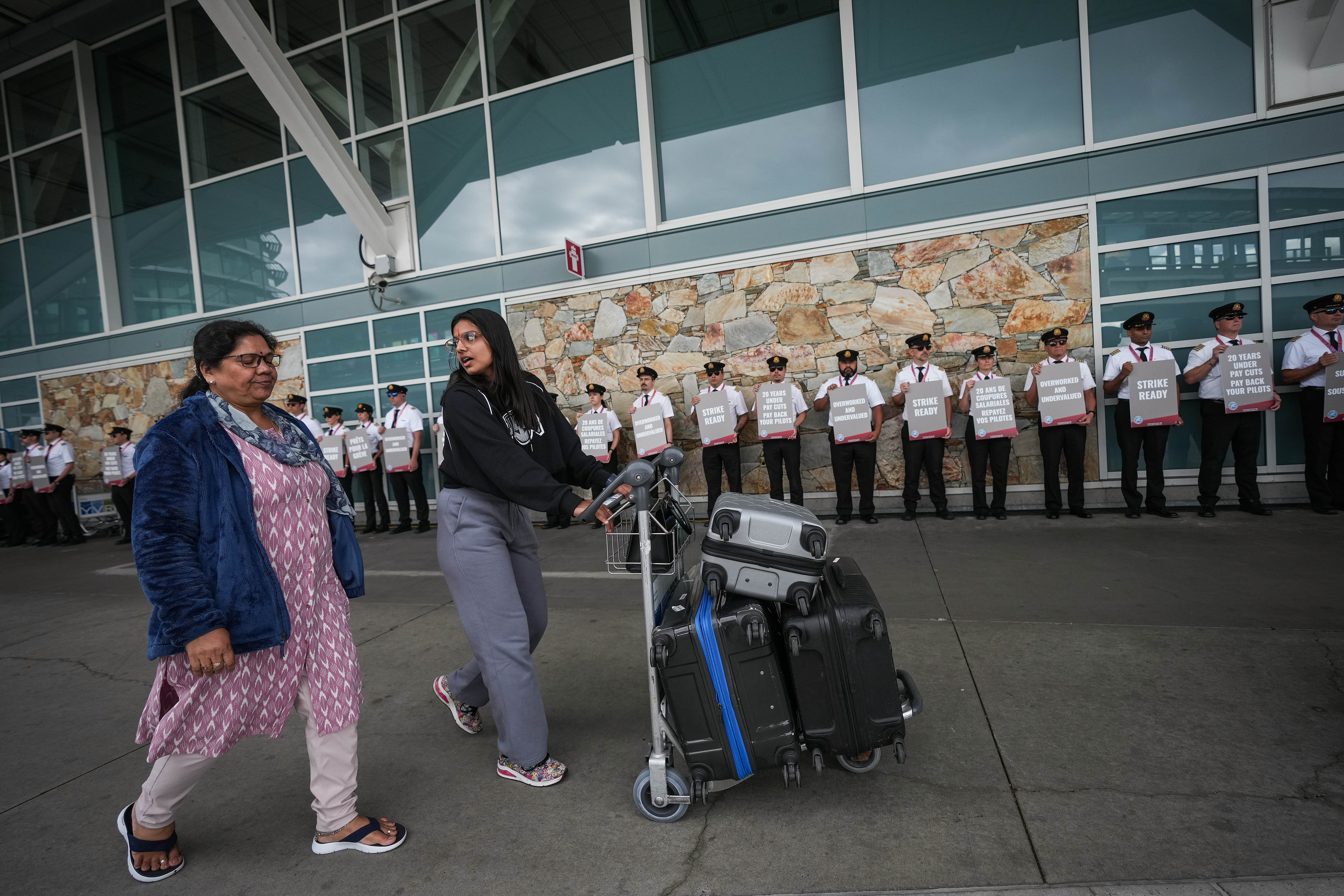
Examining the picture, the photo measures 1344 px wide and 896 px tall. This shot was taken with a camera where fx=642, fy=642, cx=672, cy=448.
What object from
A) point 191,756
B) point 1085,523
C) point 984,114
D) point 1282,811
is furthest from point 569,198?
point 1282,811

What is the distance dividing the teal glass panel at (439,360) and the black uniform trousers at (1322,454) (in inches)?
399

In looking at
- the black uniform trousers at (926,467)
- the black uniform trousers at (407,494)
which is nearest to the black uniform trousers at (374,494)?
the black uniform trousers at (407,494)

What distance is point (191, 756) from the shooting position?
207 centimetres

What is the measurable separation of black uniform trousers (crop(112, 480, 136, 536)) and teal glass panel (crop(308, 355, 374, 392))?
322 cm

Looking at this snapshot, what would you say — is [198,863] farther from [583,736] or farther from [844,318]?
[844,318]

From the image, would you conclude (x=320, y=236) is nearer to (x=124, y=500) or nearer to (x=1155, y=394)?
(x=124, y=500)

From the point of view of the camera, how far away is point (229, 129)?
1138 centimetres

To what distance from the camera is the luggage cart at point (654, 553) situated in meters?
2.11

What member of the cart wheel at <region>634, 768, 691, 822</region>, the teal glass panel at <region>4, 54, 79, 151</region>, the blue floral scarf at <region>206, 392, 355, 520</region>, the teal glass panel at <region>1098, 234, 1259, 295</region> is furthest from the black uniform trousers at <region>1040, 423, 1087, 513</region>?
the teal glass panel at <region>4, 54, 79, 151</region>

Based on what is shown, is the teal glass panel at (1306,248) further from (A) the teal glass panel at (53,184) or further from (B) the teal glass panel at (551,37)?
(A) the teal glass panel at (53,184)

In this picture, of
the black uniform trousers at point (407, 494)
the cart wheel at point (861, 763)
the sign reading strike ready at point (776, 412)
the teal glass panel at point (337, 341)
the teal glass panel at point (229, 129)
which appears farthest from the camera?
the teal glass panel at point (229, 129)

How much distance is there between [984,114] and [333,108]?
9762 mm

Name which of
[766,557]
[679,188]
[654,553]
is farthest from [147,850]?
[679,188]

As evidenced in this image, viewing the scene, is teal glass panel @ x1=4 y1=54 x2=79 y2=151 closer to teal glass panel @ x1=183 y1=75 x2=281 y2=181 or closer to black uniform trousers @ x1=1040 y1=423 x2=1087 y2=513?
teal glass panel @ x1=183 y1=75 x2=281 y2=181
